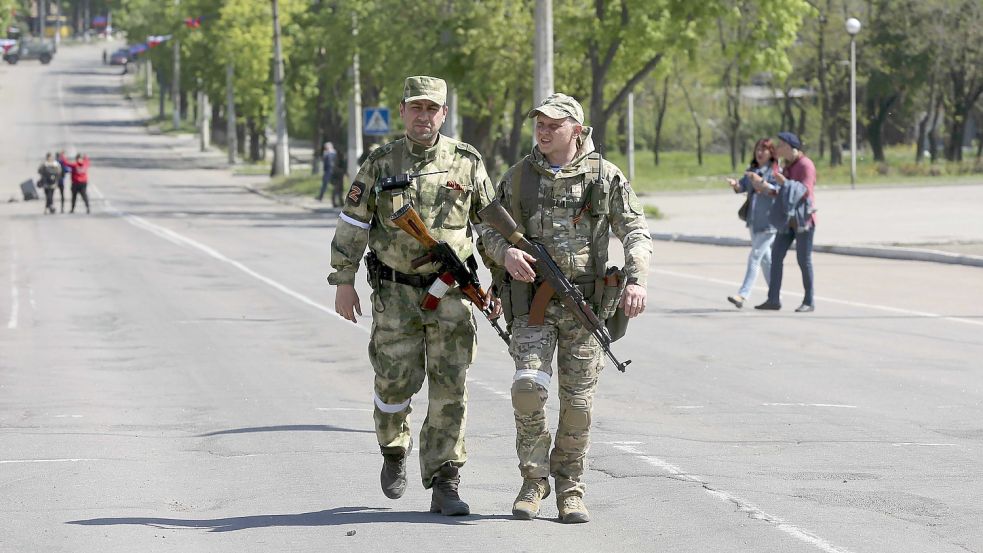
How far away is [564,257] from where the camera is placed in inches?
271

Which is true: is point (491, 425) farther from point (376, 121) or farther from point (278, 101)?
point (278, 101)

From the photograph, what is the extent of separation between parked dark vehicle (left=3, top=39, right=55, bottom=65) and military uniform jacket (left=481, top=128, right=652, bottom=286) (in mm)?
150794

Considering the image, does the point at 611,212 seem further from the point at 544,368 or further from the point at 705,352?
the point at 705,352

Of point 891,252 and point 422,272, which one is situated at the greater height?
point 422,272

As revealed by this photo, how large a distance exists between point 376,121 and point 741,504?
1422 inches

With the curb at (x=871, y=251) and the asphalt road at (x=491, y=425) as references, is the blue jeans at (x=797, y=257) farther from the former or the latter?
the curb at (x=871, y=251)

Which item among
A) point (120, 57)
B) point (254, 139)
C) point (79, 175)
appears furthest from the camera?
point (120, 57)

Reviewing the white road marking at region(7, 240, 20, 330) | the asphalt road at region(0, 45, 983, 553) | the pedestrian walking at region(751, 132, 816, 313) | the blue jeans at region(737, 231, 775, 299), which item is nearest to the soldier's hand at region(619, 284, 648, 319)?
the asphalt road at region(0, 45, 983, 553)

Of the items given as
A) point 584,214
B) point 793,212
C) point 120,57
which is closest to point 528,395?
point 584,214

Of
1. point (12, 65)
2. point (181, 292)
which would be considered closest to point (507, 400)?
point (181, 292)

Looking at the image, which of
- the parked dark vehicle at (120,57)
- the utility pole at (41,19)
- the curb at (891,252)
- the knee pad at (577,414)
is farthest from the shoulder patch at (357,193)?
the utility pole at (41,19)

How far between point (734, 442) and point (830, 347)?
4887mm

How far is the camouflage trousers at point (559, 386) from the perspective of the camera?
22.4 ft

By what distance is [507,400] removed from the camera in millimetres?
11078
